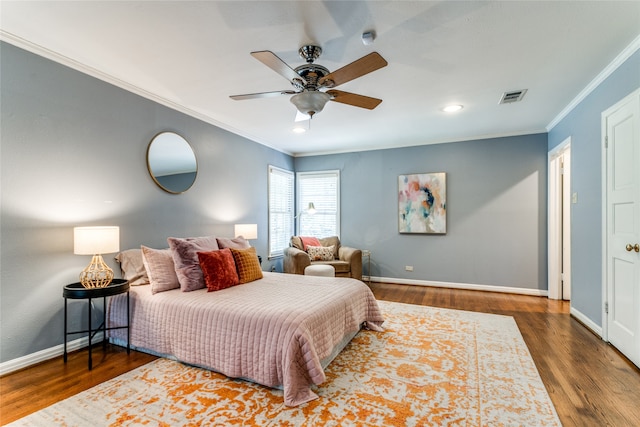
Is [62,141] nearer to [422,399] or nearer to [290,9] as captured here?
[290,9]

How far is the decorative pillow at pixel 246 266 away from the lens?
3.09 meters

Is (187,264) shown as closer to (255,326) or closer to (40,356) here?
(255,326)

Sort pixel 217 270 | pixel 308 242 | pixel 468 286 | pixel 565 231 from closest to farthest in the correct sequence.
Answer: pixel 217 270, pixel 565 231, pixel 468 286, pixel 308 242

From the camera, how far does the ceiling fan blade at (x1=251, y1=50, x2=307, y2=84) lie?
1863 mm

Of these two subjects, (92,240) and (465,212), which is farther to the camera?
(465,212)

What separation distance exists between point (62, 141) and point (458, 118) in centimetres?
441

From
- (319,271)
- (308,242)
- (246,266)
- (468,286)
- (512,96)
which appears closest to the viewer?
(246,266)

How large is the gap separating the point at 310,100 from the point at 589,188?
3.12 metres

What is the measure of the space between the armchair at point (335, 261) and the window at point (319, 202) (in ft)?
2.37

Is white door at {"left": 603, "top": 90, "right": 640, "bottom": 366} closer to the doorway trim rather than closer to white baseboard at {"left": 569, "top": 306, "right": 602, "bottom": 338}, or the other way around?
white baseboard at {"left": 569, "top": 306, "right": 602, "bottom": 338}

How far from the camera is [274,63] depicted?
2.01 m

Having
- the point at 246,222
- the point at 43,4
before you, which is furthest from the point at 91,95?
the point at 246,222

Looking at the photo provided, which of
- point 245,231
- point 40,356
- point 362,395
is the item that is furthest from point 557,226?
point 40,356

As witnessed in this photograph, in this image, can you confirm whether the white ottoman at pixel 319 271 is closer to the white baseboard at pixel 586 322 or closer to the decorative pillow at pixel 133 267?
the decorative pillow at pixel 133 267
